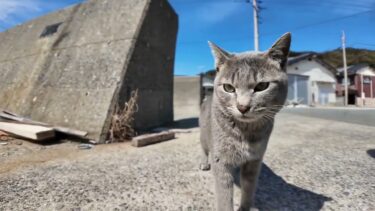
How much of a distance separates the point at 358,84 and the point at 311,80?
739 cm

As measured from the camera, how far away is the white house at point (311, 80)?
863 inches

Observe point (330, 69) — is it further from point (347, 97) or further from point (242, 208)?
point (242, 208)

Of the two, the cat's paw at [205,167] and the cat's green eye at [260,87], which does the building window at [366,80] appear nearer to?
the cat's paw at [205,167]

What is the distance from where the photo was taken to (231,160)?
198 cm

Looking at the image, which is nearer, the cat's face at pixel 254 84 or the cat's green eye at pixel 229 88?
the cat's face at pixel 254 84

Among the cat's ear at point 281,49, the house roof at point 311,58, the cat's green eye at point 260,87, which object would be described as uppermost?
the house roof at point 311,58

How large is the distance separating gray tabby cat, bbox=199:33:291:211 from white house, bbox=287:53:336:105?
68.1 ft

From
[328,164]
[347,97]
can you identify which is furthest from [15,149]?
[347,97]

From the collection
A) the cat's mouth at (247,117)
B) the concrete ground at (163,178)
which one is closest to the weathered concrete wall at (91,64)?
the concrete ground at (163,178)

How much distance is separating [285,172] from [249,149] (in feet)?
5.28

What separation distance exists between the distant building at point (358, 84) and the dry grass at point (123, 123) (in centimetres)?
889

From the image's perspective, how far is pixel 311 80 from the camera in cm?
2353

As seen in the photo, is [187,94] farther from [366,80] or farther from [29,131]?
[366,80]

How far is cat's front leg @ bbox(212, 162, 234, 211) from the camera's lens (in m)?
1.96
